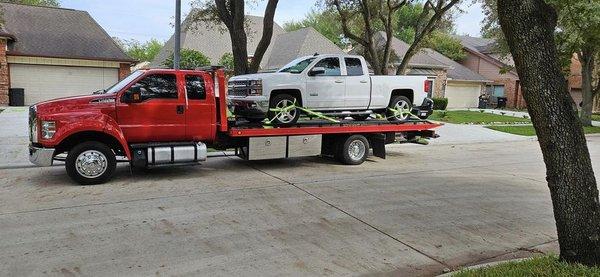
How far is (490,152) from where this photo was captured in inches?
595

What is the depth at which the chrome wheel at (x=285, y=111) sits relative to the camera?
10686 mm

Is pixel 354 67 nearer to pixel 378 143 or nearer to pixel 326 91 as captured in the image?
pixel 326 91

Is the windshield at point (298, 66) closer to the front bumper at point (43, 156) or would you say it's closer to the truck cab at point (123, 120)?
the truck cab at point (123, 120)

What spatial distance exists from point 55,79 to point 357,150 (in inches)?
861

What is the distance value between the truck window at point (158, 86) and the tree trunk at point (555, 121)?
20.7ft

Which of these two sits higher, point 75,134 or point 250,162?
point 75,134

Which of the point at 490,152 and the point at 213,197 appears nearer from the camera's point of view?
the point at 213,197

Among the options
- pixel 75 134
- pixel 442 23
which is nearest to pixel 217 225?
pixel 75 134

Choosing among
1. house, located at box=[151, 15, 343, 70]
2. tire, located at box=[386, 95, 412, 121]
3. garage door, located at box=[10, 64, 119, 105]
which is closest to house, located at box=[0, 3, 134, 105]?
garage door, located at box=[10, 64, 119, 105]

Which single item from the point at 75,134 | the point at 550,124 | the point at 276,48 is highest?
the point at 276,48

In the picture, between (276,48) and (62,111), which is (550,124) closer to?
(62,111)

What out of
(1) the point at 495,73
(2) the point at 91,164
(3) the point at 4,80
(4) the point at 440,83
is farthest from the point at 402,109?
(1) the point at 495,73

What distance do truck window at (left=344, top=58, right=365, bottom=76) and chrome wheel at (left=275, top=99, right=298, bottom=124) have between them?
1.78 meters

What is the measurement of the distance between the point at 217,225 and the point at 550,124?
13.4 ft
